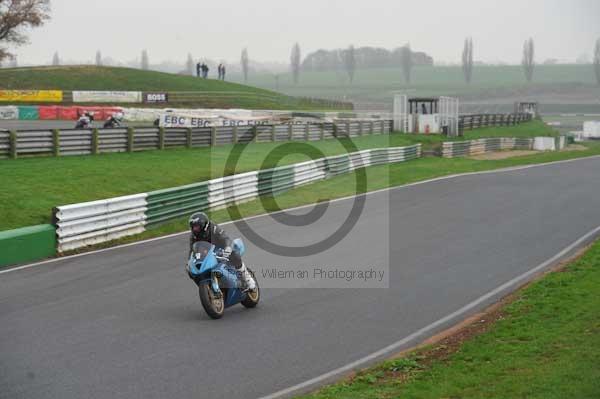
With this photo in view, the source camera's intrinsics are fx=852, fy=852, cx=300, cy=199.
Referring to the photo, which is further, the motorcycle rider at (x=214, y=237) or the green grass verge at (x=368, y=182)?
the green grass verge at (x=368, y=182)

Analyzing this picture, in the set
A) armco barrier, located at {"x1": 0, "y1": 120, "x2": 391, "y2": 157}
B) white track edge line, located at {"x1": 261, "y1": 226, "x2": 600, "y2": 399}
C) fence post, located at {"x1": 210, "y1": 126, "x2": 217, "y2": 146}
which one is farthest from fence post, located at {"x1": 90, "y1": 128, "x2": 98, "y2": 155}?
white track edge line, located at {"x1": 261, "y1": 226, "x2": 600, "y2": 399}

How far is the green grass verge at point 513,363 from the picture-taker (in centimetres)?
812

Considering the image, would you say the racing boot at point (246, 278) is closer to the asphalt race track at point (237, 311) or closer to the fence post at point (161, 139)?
the asphalt race track at point (237, 311)

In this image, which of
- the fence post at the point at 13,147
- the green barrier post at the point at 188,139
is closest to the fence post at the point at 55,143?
the fence post at the point at 13,147

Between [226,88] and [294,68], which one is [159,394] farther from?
[294,68]

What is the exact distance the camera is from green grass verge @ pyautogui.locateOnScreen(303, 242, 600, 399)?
8.12 meters

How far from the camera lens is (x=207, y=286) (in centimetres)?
1166

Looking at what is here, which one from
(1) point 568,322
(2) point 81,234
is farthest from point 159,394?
(2) point 81,234

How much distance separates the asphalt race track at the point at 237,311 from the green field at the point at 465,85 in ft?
337

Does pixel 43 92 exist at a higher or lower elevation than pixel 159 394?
higher

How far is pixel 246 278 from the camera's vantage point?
12508 millimetres

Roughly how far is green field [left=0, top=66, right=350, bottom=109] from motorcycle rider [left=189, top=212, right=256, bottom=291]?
178ft

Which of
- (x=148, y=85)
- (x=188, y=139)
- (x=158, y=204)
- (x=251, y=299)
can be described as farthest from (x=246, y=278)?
(x=148, y=85)

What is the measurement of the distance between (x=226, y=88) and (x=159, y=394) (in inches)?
2798
